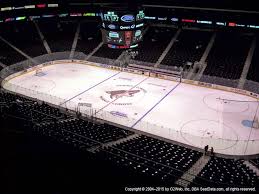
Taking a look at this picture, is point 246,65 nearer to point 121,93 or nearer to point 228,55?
point 228,55

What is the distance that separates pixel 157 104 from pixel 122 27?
23.0 feet

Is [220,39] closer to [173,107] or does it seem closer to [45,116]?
[173,107]

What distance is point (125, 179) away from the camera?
9711 mm

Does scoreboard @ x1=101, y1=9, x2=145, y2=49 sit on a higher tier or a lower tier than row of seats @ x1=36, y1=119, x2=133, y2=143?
higher

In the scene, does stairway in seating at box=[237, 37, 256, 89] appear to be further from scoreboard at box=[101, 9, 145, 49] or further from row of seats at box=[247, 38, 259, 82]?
scoreboard at box=[101, 9, 145, 49]

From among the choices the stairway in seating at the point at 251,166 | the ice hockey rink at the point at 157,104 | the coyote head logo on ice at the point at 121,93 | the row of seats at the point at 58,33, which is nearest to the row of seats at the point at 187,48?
the ice hockey rink at the point at 157,104

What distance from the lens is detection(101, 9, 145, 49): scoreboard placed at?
783 inches

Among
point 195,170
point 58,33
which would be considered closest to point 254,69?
point 195,170

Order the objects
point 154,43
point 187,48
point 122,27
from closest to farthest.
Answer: point 122,27 < point 187,48 < point 154,43

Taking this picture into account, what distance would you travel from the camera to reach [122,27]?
2022cm

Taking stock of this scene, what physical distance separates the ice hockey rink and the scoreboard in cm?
515

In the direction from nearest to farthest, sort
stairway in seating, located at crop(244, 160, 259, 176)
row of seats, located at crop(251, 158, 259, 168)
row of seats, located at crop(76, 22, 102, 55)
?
stairway in seating, located at crop(244, 160, 259, 176)
row of seats, located at crop(251, 158, 259, 168)
row of seats, located at crop(76, 22, 102, 55)

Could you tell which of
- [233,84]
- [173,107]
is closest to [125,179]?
[173,107]

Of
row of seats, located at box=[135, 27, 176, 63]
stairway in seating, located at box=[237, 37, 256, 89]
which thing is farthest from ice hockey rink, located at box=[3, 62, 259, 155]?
row of seats, located at box=[135, 27, 176, 63]
